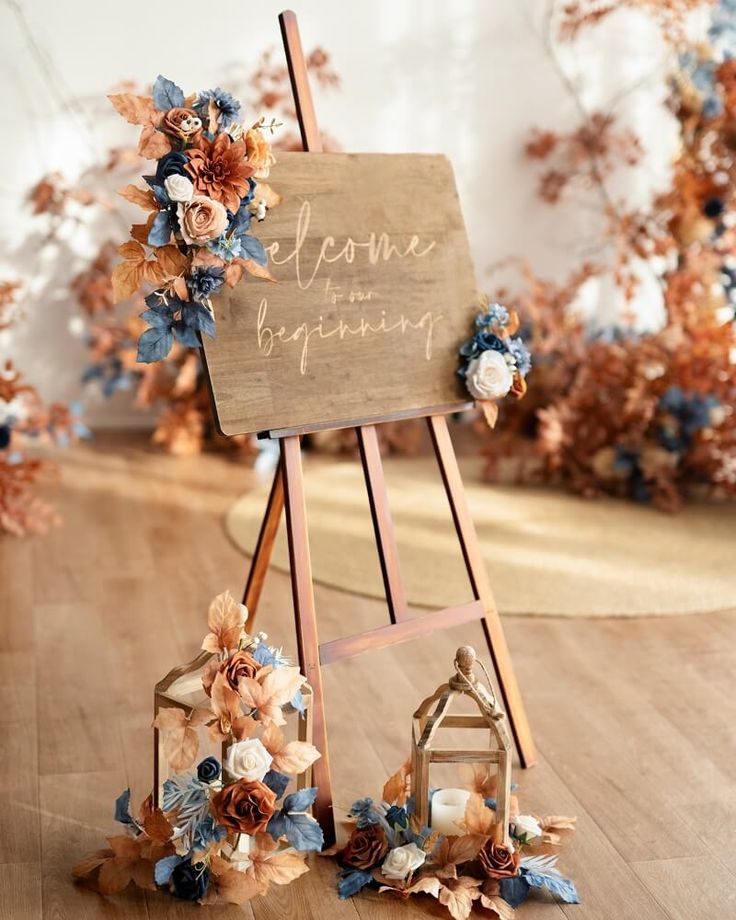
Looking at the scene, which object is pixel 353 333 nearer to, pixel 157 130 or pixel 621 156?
pixel 157 130

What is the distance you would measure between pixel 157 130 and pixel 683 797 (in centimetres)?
152

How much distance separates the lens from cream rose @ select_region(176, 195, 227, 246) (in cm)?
211

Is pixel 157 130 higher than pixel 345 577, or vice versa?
pixel 157 130

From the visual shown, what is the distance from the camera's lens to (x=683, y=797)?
2502mm

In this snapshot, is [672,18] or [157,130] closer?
[157,130]

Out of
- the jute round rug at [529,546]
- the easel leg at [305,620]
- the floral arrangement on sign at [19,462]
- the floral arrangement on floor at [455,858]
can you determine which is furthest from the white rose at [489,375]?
the floral arrangement on sign at [19,462]

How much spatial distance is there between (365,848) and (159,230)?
107 cm

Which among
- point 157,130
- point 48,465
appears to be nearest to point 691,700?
Answer: point 157,130

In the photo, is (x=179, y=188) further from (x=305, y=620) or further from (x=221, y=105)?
(x=305, y=620)

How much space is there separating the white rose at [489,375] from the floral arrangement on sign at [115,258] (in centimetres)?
266

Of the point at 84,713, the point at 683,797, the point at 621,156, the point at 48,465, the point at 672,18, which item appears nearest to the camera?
the point at 683,797

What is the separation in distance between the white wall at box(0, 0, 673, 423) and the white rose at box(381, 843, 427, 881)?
11.5ft

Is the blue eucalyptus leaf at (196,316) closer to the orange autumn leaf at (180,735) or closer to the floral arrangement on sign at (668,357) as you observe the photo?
the orange autumn leaf at (180,735)

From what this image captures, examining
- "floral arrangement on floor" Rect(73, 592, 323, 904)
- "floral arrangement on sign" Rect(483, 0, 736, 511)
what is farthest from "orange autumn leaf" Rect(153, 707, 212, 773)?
"floral arrangement on sign" Rect(483, 0, 736, 511)
